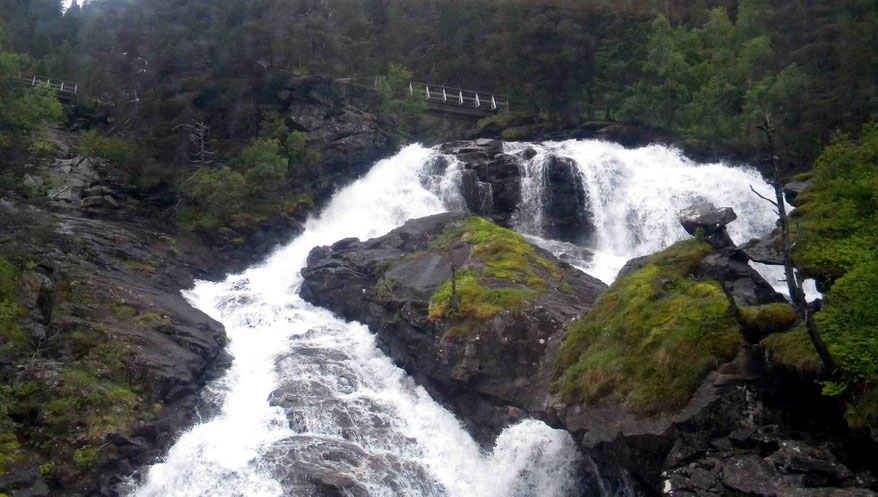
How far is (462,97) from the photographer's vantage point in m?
44.2

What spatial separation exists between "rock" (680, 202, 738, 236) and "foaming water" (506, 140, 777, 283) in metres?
10.2

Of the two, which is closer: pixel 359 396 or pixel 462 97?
pixel 359 396

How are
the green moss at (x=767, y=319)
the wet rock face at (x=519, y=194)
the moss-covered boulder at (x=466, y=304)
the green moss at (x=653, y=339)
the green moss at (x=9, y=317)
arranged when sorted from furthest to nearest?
the wet rock face at (x=519, y=194), the green moss at (x=9, y=317), the moss-covered boulder at (x=466, y=304), the green moss at (x=653, y=339), the green moss at (x=767, y=319)

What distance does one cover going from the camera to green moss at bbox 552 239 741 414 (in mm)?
11289

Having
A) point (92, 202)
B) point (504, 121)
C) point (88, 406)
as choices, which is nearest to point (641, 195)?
point (504, 121)

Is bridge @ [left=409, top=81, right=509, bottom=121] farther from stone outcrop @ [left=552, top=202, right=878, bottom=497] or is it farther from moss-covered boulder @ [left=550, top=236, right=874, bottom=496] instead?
stone outcrop @ [left=552, top=202, right=878, bottom=497]

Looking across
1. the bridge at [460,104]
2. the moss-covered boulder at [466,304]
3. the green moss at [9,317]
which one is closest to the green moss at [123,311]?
the green moss at [9,317]

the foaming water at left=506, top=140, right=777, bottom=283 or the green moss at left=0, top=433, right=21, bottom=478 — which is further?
the foaming water at left=506, top=140, right=777, bottom=283

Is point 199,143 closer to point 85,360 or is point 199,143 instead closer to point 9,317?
point 9,317

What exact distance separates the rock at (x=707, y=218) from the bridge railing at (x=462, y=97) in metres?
27.9

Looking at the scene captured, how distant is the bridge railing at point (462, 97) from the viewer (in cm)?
4322

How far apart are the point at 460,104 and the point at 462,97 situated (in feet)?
3.36

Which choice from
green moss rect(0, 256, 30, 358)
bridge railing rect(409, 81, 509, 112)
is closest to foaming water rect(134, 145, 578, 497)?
green moss rect(0, 256, 30, 358)

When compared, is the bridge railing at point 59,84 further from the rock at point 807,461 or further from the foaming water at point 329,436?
the rock at point 807,461
